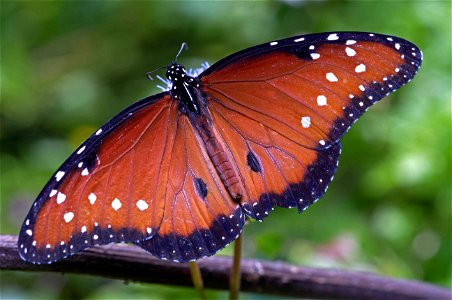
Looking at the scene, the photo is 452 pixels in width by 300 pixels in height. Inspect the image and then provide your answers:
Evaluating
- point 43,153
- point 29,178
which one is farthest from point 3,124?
point 29,178

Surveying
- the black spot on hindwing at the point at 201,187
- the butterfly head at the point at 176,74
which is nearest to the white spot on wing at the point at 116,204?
the black spot on hindwing at the point at 201,187

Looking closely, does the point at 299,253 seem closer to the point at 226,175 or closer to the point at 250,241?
the point at 250,241

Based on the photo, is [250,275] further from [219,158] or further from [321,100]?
[321,100]

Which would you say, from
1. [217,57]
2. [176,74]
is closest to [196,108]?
[176,74]

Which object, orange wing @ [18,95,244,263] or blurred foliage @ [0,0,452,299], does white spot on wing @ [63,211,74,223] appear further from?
blurred foliage @ [0,0,452,299]

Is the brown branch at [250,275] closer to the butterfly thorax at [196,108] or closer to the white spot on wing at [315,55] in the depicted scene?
the butterfly thorax at [196,108]

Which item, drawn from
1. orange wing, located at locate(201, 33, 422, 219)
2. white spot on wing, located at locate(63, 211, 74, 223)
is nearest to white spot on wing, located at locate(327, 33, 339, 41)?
orange wing, located at locate(201, 33, 422, 219)
